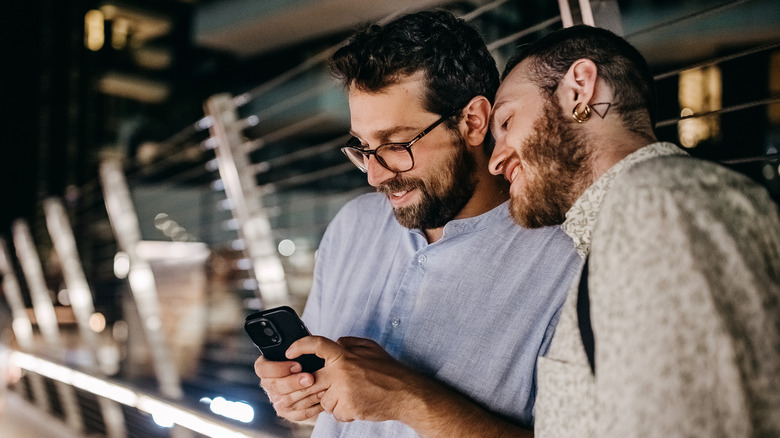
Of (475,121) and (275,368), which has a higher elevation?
(475,121)

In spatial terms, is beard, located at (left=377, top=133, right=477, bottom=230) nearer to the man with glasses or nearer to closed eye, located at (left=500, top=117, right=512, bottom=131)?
the man with glasses

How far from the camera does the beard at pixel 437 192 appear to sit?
1.36m

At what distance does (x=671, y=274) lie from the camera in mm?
603

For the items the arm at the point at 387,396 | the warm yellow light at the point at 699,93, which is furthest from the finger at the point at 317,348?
the warm yellow light at the point at 699,93

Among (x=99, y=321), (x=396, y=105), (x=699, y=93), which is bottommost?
(x=99, y=321)

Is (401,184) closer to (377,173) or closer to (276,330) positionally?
(377,173)

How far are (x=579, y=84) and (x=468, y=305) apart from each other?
0.53m

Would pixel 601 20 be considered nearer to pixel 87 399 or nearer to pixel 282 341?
pixel 282 341

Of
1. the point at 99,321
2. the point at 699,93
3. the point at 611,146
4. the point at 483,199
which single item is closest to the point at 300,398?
the point at 483,199

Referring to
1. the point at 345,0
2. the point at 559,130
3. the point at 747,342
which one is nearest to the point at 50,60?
the point at 345,0

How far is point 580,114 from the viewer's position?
37.8 inches

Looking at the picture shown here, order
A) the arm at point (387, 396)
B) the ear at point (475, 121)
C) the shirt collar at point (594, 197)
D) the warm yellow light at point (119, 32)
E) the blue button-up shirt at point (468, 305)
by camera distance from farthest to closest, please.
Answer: the warm yellow light at point (119, 32) → the ear at point (475, 121) → the blue button-up shirt at point (468, 305) → the arm at point (387, 396) → the shirt collar at point (594, 197)

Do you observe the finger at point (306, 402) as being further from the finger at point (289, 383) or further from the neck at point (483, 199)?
the neck at point (483, 199)

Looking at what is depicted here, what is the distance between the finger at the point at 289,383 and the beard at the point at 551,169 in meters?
0.53
